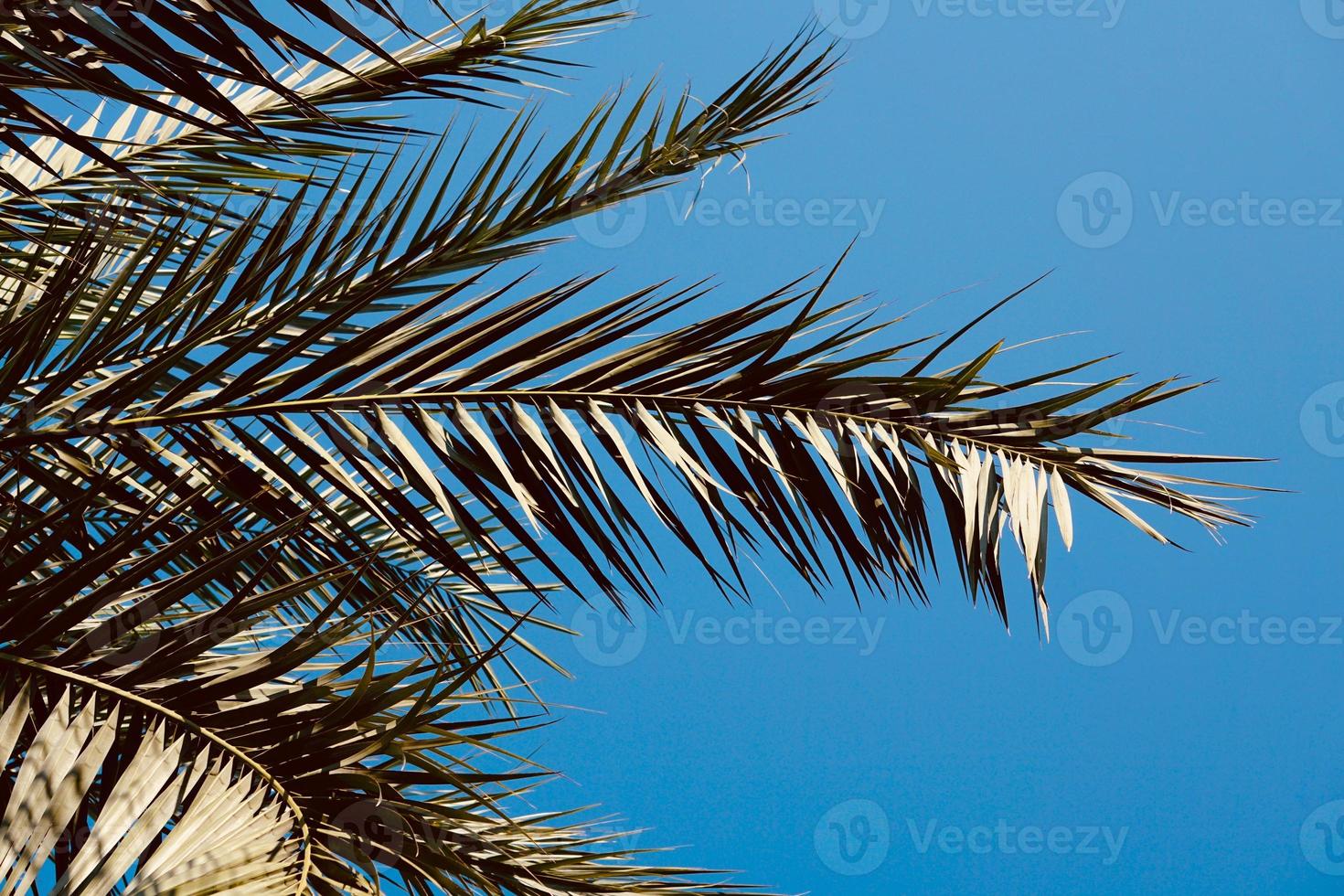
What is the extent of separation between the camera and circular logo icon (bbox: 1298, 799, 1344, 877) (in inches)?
382

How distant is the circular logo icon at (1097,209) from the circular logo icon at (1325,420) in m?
1.99

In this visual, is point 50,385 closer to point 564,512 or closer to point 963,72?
point 564,512

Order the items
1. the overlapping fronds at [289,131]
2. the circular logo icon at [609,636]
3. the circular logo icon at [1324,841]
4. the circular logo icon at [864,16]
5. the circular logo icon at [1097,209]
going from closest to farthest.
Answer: the overlapping fronds at [289,131] < the circular logo icon at [609,636] < the circular logo icon at [864,16] < the circular logo icon at [1097,209] < the circular logo icon at [1324,841]

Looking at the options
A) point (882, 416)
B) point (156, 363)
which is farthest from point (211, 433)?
point (882, 416)

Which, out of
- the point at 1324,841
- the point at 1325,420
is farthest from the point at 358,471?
the point at 1324,841

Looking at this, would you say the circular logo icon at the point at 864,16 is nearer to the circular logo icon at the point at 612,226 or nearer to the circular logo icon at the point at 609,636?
the circular logo icon at the point at 612,226

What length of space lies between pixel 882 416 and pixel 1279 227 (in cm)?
939

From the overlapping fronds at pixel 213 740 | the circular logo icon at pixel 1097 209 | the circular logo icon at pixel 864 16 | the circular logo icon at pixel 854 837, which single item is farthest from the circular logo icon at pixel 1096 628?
the overlapping fronds at pixel 213 740

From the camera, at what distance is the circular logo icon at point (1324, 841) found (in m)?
9.70

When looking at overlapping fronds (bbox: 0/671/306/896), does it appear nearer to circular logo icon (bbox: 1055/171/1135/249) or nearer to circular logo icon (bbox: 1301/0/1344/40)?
circular logo icon (bbox: 1055/171/1135/249)

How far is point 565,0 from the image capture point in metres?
2.56

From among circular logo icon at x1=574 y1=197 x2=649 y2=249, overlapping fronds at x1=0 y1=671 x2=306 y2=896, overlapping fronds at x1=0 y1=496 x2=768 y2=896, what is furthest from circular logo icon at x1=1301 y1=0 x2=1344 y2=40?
overlapping fronds at x1=0 y1=671 x2=306 y2=896

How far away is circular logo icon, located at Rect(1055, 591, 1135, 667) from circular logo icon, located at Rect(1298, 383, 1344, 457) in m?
2.01

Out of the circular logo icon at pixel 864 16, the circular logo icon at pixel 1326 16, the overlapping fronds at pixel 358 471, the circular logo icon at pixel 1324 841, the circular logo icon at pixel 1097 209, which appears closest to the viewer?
the overlapping fronds at pixel 358 471
